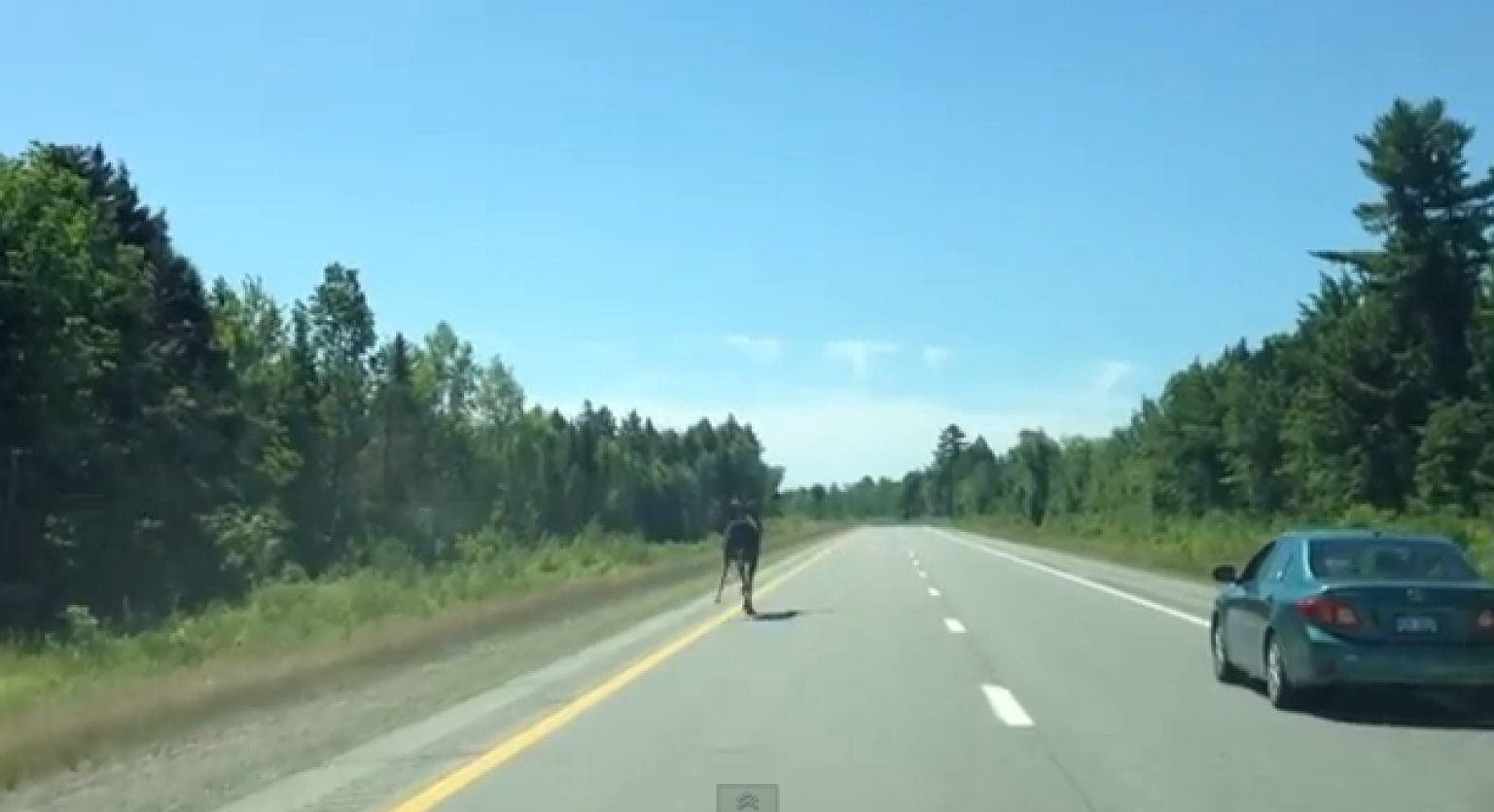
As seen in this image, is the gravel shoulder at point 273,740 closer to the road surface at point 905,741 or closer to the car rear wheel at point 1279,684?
the road surface at point 905,741

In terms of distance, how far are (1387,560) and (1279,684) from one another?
64.0 inches

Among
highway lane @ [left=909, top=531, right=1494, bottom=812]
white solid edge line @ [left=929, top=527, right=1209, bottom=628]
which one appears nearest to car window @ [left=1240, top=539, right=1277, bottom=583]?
highway lane @ [left=909, top=531, right=1494, bottom=812]

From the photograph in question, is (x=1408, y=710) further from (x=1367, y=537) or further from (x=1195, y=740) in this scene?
(x=1195, y=740)

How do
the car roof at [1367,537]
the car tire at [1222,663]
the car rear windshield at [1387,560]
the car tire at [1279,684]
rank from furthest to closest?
1. the car tire at [1222,663]
2. the car roof at [1367,537]
3. the car rear windshield at [1387,560]
4. the car tire at [1279,684]

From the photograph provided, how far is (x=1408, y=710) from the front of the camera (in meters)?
17.9

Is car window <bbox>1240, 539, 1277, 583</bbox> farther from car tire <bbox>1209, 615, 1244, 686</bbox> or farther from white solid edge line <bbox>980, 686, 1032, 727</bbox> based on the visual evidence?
white solid edge line <bbox>980, 686, 1032, 727</bbox>

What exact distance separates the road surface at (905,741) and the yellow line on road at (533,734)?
1.4 inches

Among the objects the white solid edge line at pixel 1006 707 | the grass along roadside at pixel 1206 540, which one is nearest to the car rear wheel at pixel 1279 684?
the white solid edge line at pixel 1006 707

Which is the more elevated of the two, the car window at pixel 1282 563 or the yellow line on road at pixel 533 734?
the car window at pixel 1282 563

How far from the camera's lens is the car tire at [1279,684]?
691 inches

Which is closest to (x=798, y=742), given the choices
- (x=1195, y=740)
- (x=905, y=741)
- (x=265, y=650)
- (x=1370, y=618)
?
(x=905, y=741)

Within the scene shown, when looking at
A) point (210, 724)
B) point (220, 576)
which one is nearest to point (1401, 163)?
point (220, 576)

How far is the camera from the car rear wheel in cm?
1756

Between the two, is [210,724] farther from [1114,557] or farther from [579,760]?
[1114,557]
